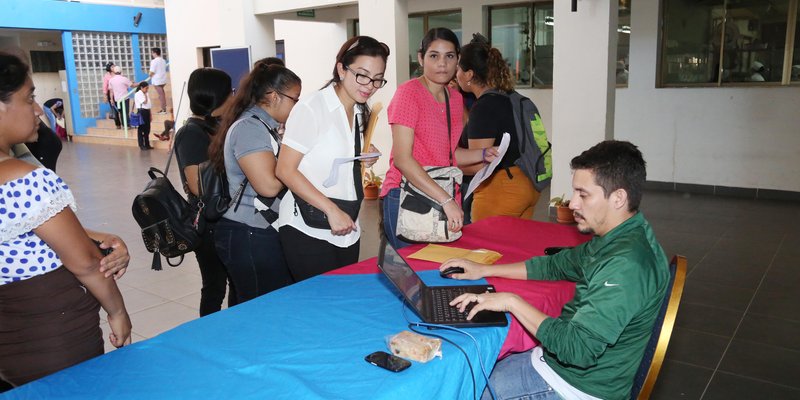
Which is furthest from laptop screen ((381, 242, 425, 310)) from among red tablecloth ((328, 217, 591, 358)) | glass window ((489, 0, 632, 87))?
glass window ((489, 0, 632, 87))

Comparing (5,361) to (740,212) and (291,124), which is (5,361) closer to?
(291,124)

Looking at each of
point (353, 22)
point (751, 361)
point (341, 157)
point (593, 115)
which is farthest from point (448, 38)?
point (353, 22)

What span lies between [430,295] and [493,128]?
1414mm

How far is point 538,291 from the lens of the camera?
190 centimetres

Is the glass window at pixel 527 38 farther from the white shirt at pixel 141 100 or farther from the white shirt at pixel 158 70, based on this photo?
the white shirt at pixel 158 70

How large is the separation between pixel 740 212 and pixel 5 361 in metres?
6.64

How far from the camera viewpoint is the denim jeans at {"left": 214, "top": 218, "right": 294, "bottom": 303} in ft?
7.95

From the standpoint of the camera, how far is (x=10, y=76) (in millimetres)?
1493

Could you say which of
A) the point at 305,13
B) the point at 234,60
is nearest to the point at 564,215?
the point at 305,13

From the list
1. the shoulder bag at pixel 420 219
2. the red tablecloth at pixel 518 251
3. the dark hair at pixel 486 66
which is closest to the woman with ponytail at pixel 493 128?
the dark hair at pixel 486 66

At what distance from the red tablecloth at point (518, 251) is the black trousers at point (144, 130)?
40.9 ft

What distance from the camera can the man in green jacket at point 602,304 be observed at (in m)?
1.47

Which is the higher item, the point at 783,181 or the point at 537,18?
the point at 537,18

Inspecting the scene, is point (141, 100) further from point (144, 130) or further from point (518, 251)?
point (518, 251)
